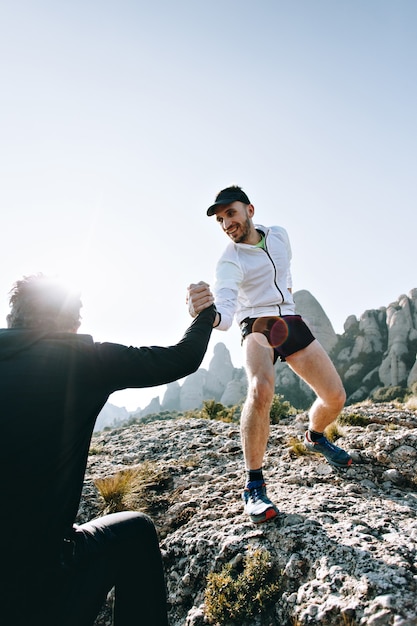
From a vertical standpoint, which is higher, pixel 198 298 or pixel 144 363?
pixel 198 298

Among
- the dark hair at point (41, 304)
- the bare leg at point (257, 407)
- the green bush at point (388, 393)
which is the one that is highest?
the dark hair at point (41, 304)

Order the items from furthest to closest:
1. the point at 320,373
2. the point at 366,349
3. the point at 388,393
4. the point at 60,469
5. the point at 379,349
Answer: the point at 366,349, the point at 379,349, the point at 388,393, the point at 320,373, the point at 60,469

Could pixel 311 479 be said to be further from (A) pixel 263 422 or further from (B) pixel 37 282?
(B) pixel 37 282

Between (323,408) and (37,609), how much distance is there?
11.3 ft

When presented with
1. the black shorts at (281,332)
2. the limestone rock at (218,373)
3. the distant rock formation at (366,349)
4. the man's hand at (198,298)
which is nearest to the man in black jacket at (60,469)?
the man's hand at (198,298)

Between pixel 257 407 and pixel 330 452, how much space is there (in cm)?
146

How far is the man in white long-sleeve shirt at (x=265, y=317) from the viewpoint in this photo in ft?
12.5

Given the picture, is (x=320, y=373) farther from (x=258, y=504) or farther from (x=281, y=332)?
(x=258, y=504)

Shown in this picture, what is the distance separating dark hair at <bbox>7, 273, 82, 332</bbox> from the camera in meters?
2.07

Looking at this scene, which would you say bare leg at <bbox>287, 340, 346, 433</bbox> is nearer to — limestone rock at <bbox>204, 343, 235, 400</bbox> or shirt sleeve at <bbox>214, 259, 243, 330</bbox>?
shirt sleeve at <bbox>214, 259, 243, 330</bbox>

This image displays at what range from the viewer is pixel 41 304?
2.08m

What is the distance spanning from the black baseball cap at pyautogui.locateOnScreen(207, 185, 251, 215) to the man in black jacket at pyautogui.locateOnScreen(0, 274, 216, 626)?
2273 millimetres

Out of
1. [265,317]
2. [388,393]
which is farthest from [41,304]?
[388,393]

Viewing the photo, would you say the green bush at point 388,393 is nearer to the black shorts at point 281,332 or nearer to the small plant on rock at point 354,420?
the small plant on rock at point 354,420
